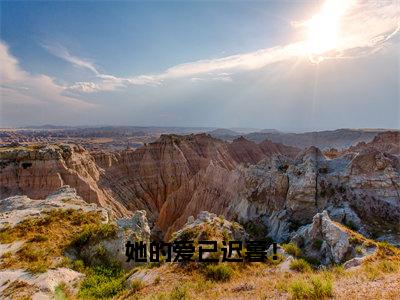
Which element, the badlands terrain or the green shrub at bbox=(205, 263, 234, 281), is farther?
the green shrub at bbox=(205, 263, 234, 281)

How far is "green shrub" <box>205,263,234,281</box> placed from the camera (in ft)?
39.4

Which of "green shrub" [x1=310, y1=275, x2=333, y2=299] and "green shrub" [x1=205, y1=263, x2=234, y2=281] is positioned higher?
"green shrub" [x1=310, y1=275, x2=333, y2=299]

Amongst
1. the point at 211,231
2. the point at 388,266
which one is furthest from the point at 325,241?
the point at 211,231

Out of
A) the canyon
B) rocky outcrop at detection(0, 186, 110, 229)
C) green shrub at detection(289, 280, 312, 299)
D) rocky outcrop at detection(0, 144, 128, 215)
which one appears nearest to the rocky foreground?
green shrub at detection(289, 280, 312, 299)

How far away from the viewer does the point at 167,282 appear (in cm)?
1189

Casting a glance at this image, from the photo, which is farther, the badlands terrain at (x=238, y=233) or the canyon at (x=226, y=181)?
the canyon at (x=226, y=181)

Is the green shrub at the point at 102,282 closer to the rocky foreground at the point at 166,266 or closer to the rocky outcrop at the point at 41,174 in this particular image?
the rocky foreground at the point at 166,266

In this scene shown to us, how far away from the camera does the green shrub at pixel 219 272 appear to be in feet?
39.4

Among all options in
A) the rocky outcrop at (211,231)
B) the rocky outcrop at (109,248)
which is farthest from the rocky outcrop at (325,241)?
the rocky outcrop at (109,248)

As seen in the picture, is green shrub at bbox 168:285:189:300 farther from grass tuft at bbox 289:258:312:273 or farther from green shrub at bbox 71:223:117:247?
green shrub at bbox 71:223:117:247

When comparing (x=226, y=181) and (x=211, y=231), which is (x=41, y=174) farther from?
(x=211, y=231)

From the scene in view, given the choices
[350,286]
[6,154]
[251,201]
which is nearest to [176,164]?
[6,154]

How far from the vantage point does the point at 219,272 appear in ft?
40.1

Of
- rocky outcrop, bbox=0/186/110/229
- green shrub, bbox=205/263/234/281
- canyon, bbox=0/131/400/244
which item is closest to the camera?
green shrub, bbox=205/263/234/281
